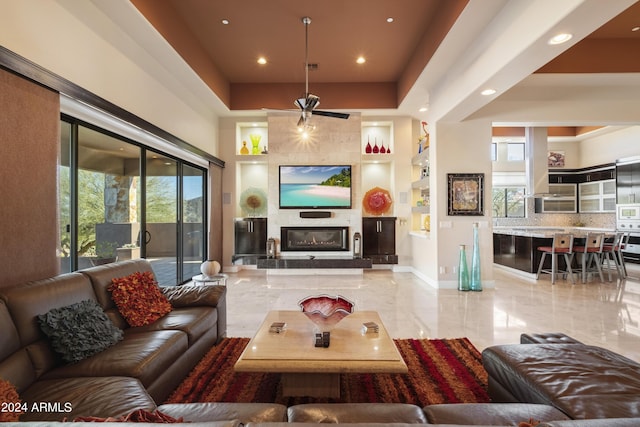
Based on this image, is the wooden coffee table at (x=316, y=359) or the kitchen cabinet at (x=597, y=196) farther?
the kitchen cabinet at (x=597, y=196)

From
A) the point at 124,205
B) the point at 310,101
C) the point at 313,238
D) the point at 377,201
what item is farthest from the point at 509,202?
the point at 124,205

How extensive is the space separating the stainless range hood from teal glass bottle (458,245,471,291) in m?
3.63

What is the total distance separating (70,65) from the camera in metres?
2.83

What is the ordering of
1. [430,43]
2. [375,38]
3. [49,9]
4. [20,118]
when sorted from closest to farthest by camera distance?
[20,118]
[49,9]
[430,43]
[375,38]

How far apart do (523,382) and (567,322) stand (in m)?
2.78

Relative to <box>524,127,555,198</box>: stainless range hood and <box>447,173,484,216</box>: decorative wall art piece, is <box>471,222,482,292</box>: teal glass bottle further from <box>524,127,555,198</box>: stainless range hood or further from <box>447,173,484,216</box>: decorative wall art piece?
<box>524,127,555,198</box>: stainless range hood

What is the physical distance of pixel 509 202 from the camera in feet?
31.6

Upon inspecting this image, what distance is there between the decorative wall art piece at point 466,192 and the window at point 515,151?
526cm

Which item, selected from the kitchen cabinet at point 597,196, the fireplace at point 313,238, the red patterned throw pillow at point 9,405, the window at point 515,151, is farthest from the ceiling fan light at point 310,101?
the kitchen cabinet at point 597,196

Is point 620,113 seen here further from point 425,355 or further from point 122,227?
point 122,227

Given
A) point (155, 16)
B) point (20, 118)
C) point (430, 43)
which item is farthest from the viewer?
point (430, 43)

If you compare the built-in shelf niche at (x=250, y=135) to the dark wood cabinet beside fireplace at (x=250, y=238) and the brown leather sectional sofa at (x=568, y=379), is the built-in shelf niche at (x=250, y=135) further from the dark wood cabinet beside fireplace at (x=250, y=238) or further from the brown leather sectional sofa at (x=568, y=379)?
the brown leather sectional sofa at (x=568, y=379)

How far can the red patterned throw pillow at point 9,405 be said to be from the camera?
3.82 ft

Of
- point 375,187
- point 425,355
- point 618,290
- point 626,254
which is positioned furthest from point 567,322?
point 626,254
